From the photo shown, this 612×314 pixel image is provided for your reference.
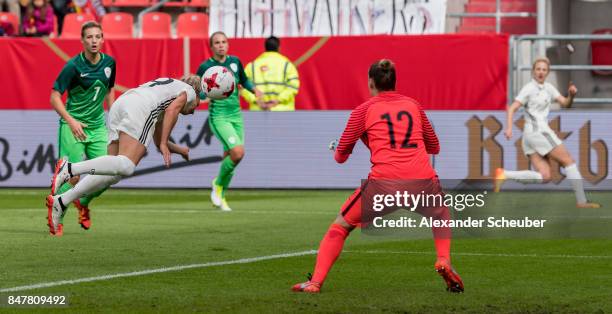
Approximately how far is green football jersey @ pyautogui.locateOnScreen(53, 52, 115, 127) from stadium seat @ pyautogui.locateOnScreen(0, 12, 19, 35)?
13.4 meters

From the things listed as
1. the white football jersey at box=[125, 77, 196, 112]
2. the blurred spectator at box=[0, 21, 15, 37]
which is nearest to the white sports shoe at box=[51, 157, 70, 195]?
the white football jersey at box=[125, 77, 196, 112]

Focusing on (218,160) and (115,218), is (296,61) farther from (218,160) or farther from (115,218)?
(115,218)

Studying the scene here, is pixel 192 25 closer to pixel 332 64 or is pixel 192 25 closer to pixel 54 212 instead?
pixel 332 64

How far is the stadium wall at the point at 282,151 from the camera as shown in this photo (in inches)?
851

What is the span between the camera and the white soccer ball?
45.9ft

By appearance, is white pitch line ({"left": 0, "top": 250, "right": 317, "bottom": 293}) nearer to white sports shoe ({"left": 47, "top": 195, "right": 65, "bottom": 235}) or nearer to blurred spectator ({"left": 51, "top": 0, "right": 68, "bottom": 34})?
white sports shoe ({"left": 47, "top": 195, "right": 65, "bottom": 235})

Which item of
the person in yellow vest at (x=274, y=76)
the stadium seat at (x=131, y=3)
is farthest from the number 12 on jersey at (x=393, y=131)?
the stadium seat at (x=131, y=3)

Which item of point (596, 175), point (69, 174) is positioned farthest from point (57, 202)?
point (596, 175)

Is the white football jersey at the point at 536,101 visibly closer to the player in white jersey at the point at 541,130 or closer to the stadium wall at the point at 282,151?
the player in white jersey at the point at 541,130

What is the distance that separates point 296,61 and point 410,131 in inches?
596

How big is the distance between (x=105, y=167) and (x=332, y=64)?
12068 mm

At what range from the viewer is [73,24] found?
89.7 feet

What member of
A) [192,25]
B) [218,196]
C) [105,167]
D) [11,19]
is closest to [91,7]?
[11,19]

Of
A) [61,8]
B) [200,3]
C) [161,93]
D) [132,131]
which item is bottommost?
[132,131]
